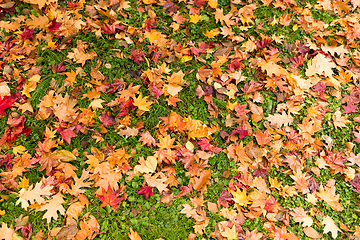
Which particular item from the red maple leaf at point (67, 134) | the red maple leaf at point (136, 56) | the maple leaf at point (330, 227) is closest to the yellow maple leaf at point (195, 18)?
the red maple leaf at point (136, 56)

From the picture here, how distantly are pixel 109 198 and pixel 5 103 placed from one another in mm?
1383

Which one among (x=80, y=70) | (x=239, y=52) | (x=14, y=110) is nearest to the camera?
(x=14, y=110)

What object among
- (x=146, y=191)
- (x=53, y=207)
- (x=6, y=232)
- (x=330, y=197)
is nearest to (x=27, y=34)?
(x=53, y=207)

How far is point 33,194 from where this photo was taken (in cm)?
210

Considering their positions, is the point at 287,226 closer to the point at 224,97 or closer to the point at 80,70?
the point at 224,97

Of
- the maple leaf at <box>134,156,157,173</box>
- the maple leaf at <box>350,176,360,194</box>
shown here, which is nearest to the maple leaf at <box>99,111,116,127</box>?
the maple leaf at <box>134,156,157,173</box>

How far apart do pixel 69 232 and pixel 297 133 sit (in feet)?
7.67

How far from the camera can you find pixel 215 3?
123 inches

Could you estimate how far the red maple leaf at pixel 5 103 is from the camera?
238 centimetres

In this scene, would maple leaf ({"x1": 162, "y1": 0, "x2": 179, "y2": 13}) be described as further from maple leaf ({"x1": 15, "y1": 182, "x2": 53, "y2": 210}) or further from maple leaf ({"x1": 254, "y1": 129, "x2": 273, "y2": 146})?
maple leaf ({"x1": 15, "y1": 182, "x2": 53, "y2": 210})

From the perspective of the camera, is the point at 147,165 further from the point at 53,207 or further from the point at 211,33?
the point at 211,33

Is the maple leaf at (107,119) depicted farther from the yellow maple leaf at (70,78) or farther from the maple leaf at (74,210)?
the maple leaf at (74,210)

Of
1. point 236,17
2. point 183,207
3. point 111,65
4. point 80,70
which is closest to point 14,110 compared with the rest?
point 80,70

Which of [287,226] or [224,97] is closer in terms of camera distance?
[287,226]
